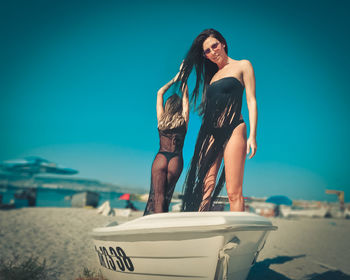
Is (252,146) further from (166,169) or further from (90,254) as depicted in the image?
(90,254)

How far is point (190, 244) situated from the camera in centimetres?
180

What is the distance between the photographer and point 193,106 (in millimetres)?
3006

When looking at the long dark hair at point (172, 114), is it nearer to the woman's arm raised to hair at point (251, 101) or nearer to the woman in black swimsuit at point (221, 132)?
the woman in black swimsuit at point (221, 132)

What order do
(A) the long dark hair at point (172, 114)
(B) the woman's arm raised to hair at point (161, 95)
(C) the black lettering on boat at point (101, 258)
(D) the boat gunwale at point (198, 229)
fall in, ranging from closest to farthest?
(D) the boat gunwale at point (198, 229)
(C) the black lettering on boat at point (101, 258)
(A) the long dark hair at point (172, 114)
(B) the woman's arm raised to hair at point (161, 95)

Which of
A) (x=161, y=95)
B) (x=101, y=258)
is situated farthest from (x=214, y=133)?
(x=101, y=258)

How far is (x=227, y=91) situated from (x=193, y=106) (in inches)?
20.8

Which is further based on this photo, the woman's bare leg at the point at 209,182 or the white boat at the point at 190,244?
the woman's bare leg at the point at 209,182

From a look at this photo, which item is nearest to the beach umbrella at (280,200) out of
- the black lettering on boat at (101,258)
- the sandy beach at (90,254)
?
the sandy beach at (90,254)

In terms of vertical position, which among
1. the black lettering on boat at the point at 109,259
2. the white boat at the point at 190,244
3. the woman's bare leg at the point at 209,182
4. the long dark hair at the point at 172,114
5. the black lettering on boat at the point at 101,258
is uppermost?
the long dark hair at the point at 172,114

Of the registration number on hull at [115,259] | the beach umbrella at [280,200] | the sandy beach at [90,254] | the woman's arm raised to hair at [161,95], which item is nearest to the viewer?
the registration number on hull at [115,259]

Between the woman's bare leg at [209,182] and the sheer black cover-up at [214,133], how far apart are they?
0.11 feet

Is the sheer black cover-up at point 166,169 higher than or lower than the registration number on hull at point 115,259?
higher

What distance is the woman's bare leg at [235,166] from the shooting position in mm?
2338

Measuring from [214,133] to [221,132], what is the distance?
9 centimetres
